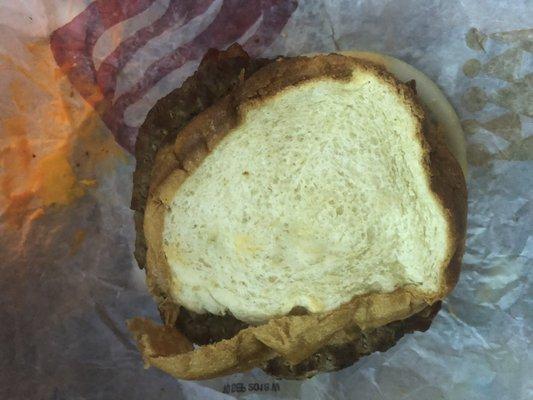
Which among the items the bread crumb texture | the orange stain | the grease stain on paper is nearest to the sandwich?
the bread crumb texture

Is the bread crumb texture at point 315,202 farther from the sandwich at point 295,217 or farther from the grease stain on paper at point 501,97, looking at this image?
the grease stain on paper at point 501,97

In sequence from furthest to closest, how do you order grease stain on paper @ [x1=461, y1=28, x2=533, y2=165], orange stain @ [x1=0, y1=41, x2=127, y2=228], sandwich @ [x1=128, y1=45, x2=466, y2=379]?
orange stain @ [x1=0, y1=41, x2=127, y2=228], grease stain on paper @ [x1=461, y1=28, x2=533, y2=165], sandwich @ [x1=128, y1=45, x2=466, y2=379]

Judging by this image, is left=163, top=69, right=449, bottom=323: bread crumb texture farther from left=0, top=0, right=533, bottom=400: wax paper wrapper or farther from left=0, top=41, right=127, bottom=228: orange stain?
left=0, top=41, right=127, bottom=228: orange stain

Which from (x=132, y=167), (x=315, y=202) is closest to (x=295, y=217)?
(x=315, y=202)

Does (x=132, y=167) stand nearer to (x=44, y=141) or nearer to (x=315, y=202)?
(x=44, y=141)

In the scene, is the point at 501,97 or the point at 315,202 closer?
the point at 315,202

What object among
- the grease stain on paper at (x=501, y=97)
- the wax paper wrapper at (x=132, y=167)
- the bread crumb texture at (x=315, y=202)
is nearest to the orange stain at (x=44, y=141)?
the wax paper wrapper at (x=132, y=167)
